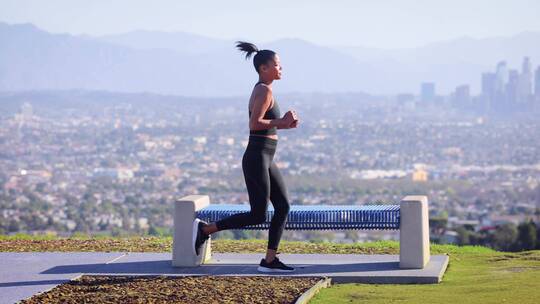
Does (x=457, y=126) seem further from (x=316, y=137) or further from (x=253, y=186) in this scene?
(x=253, y=186)

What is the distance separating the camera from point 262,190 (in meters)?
10.5

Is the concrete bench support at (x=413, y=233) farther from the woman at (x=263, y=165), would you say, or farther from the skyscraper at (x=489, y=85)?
the skyscraper at (x=489, y=85)

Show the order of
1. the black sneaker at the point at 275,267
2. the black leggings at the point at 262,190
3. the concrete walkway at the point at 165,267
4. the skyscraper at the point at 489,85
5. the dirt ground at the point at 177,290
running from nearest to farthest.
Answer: the dirt ground at the point at 177,290 → the concrete walkway at the point at 165,267 → the black leggings at the point at 262,190 → the black sneaker at the point at 275,267 → the skyscraper at the point at 489,85

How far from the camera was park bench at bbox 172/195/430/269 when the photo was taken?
11.0 m

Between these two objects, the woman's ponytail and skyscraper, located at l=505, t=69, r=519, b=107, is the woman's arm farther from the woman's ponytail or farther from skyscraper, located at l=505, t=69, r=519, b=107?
skyscraper, located at l=505, t=69, r=519, b=107

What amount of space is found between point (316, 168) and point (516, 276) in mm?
119946

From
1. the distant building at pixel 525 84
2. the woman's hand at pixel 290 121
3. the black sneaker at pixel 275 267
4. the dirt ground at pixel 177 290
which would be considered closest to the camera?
the dirt ground at pixel 177 290

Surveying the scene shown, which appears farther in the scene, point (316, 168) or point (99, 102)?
point (99, 102)

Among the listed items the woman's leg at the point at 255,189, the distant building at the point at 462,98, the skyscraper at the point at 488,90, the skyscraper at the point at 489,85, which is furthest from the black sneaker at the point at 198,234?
the distant building at the point at 462,98

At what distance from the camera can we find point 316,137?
149625mm

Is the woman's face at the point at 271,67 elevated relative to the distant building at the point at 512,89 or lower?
lower

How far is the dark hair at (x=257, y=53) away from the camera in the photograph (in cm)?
1064

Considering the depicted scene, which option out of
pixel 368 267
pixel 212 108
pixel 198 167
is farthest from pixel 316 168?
pixel 368 267

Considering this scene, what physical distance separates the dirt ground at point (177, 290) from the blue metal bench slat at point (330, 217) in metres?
1.08
